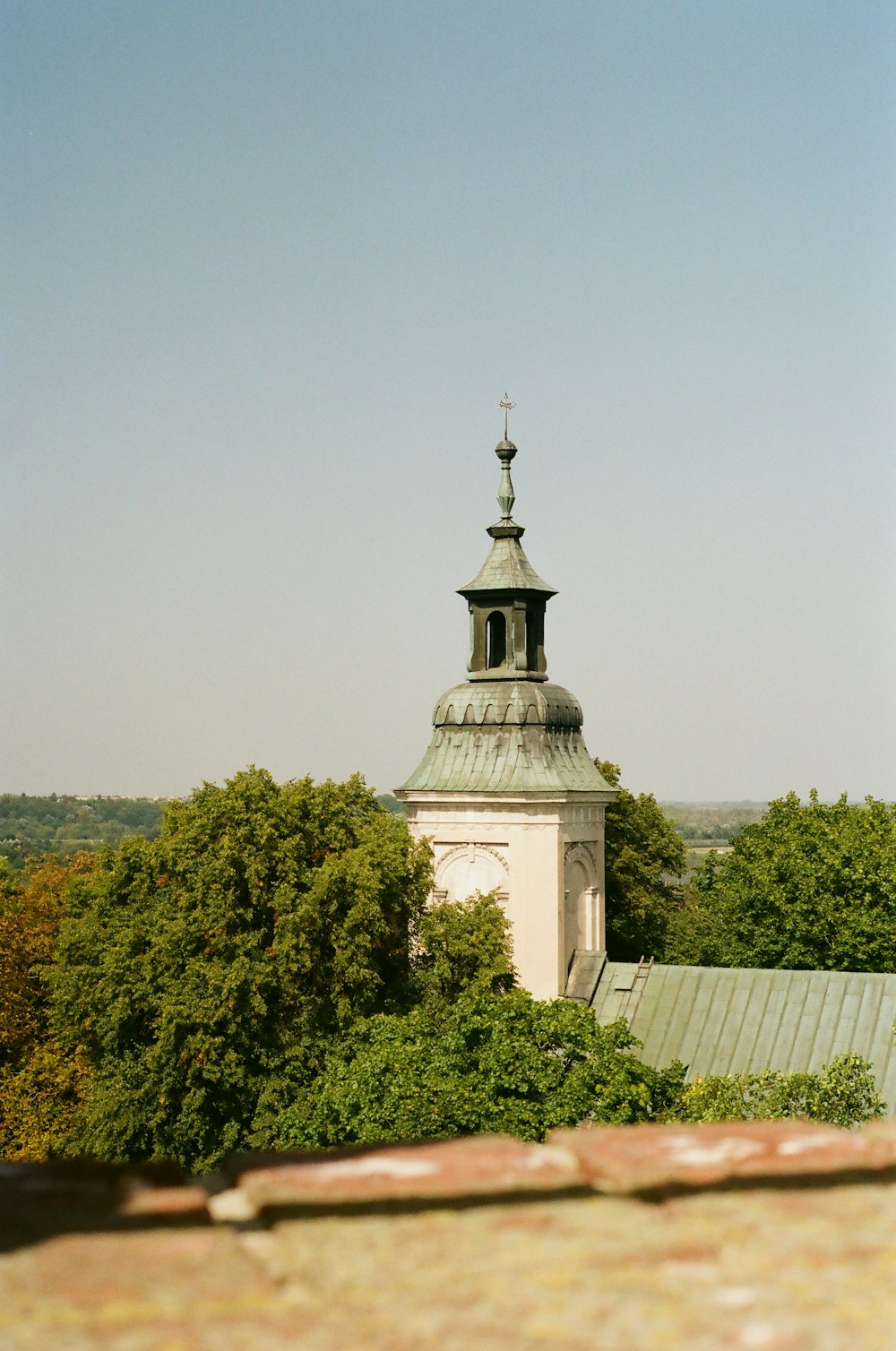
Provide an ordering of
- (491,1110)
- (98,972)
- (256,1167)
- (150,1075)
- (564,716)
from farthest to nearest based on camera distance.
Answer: (564,716)
(98,972)
(150,1075)
(491,1110)
(256,1167)

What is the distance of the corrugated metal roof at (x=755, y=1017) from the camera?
2784 cm

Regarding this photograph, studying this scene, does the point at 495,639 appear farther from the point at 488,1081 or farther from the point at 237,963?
the point at 488,1081

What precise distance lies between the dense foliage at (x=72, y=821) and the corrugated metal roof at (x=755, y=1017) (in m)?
92.3

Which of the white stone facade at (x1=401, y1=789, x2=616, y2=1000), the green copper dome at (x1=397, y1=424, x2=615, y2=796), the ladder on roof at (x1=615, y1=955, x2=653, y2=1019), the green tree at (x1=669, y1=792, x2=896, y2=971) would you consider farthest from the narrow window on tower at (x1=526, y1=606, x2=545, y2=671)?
the green tree at (x1=669, y1=792, x2=896, y2=971)

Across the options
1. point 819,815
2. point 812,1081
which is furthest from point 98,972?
point 819,815

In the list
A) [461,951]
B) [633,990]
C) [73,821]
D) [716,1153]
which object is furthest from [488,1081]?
[73,821]

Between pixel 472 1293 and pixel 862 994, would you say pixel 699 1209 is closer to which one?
pixel 472 1293

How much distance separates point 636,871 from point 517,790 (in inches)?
439

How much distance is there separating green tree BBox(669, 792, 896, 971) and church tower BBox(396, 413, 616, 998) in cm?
507

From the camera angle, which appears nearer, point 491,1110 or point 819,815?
point 491,1110

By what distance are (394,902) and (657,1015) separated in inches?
233

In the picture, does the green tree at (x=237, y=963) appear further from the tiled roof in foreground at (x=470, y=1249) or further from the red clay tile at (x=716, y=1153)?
the tiled roof in foreground at (x=470, y=1249)

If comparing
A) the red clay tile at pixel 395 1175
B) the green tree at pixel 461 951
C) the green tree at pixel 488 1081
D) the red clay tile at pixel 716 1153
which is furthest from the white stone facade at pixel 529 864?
the red clay tile at pixel 395 1175

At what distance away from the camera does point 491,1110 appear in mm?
21953
